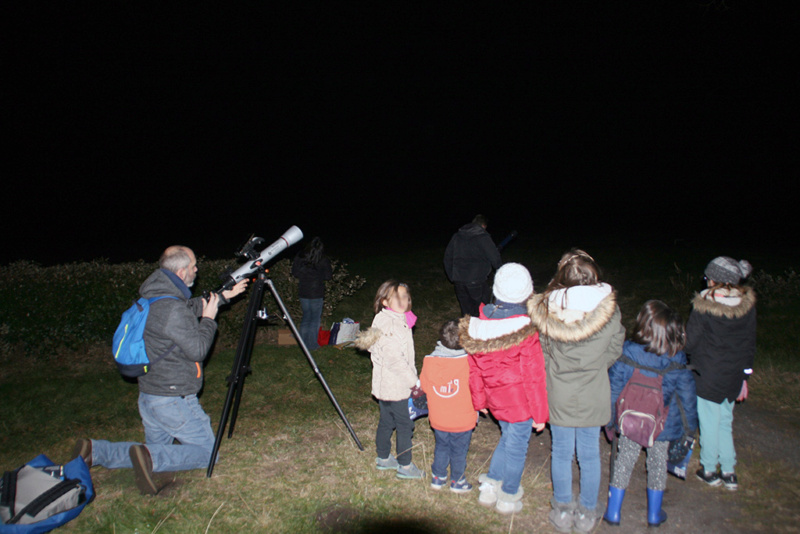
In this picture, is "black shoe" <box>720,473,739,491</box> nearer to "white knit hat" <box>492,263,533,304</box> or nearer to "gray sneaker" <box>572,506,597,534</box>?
"gray sneaker" <box>572,506,597,534</box>

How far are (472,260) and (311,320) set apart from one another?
8.37ft

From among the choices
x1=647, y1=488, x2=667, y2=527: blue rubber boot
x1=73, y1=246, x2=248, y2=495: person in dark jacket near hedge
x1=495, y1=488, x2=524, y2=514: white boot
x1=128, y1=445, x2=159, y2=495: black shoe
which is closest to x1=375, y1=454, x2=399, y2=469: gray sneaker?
x1=495, y1=488, x2=524, y2=514: white boot

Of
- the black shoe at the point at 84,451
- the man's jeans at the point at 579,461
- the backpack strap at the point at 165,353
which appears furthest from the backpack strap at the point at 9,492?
the man's jeans at the point at 579,461

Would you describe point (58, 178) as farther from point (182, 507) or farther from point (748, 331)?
point (748, 331)

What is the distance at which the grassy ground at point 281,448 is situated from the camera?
141 inches

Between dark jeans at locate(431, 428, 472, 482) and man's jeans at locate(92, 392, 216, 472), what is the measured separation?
194 cm

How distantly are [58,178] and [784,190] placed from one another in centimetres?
3843

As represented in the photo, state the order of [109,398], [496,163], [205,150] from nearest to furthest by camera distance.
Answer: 1. [109,398]
2. [205,150]
3. [496,163]

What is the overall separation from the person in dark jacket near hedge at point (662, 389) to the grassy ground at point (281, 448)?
28.2 inches

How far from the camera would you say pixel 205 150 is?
31609mm

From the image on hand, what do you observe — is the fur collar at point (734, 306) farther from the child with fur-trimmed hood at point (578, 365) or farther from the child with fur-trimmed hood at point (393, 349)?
the child with fur-trimmed hood at point (393, 349)

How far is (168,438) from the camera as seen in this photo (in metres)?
3.96

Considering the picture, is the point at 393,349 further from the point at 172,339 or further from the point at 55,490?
the point at 55,490

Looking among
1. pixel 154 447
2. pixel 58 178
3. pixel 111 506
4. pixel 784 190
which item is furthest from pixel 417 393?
pixel 58 178
